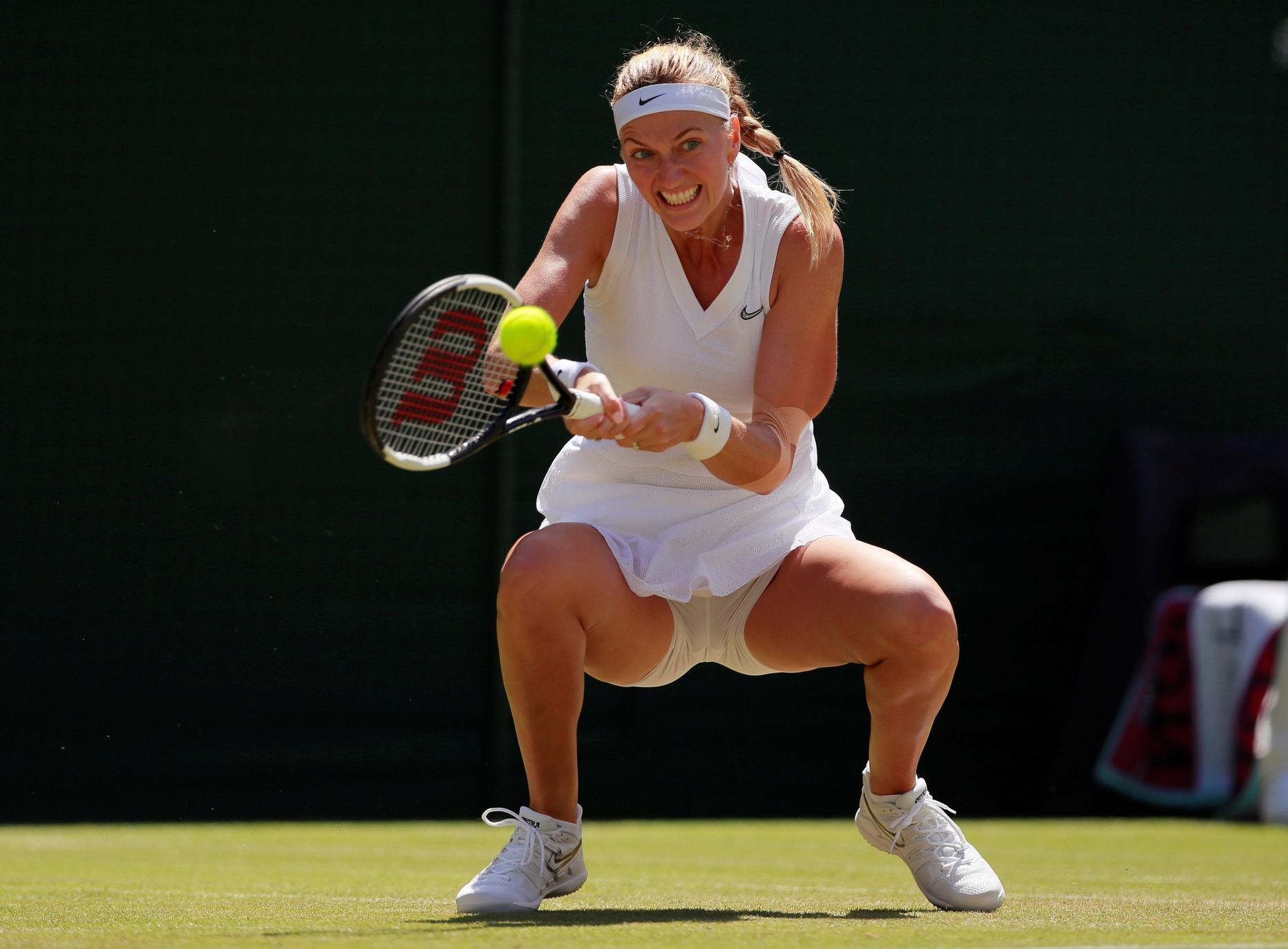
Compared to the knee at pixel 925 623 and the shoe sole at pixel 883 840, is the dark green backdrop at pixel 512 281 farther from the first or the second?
the knee at pixel 925 623

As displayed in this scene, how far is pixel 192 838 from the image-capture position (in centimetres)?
383

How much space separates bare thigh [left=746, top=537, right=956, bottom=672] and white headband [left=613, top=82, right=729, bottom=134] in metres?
0.58

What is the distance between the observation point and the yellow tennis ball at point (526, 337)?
6.54ft

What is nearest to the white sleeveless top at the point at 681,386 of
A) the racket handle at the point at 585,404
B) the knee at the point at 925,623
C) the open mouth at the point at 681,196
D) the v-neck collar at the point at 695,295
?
the v-neck collar at the point at 695,295

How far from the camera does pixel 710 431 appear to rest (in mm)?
2113

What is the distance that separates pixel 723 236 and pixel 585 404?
495mm

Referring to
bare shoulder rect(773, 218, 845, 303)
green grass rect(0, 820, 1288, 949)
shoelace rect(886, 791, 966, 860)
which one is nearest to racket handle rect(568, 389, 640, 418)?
bare shoulder rect(773, 218, 845, 303)

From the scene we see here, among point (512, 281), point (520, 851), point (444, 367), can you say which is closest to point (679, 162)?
point (444, 367)

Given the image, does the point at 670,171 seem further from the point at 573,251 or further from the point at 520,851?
the point at 520,851

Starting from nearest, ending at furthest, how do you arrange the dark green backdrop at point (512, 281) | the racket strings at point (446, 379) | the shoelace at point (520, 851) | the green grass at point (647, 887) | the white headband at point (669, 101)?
the green grass at point (647, 887)
the racket strings at point (446, 379)
the shoelace at point (520, 851)
the white headband at point (669, 101)
the dark green backdrop at point (512, 281)

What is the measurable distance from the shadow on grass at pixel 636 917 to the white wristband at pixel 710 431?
0.54 m

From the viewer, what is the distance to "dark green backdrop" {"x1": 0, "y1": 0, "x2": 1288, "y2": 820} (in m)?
4.19

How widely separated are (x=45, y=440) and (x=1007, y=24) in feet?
8.90

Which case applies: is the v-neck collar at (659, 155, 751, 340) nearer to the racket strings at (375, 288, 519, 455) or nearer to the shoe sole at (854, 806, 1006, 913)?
the racket strings at (375, 288, 519, 455)
